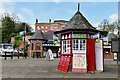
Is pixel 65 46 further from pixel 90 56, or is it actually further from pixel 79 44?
pixel 90 56

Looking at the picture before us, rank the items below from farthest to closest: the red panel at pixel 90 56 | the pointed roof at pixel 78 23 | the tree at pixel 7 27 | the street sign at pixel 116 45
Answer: the tree at pixel 7 27 → the street sign at pixel 116 45 → the pointed roof at pixel 78 23 → the red panel at pixel 90 56

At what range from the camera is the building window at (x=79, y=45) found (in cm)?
1970

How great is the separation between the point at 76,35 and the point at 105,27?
69.5 m

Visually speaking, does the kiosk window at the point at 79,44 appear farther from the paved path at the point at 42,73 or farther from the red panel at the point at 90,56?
the paved path at the point at 42,73

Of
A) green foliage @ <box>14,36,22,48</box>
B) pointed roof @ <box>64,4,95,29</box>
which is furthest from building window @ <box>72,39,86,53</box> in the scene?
green foliage @ <box>14,36,22,48</box>

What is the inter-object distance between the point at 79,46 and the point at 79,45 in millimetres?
72

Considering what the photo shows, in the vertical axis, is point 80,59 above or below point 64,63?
above

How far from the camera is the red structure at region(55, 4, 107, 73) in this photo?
19297mm

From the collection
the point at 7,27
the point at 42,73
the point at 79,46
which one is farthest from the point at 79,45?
the point at 7,27

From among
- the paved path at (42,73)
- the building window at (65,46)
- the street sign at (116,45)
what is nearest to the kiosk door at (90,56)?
the paved path at (42,73)

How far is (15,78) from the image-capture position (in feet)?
49.6

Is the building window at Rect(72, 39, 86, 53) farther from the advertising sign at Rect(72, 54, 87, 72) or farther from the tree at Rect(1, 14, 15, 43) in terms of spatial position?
the tree at Rect(1, 14, 15, 43)

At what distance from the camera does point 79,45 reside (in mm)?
19875

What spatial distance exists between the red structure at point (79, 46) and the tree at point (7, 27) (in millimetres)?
82594
